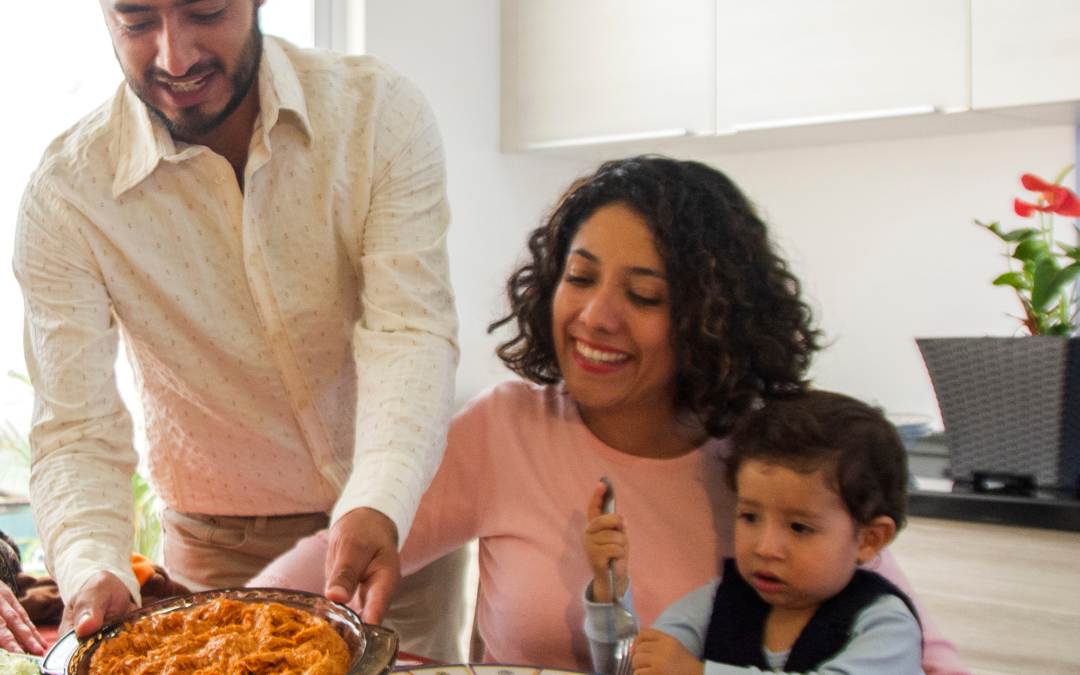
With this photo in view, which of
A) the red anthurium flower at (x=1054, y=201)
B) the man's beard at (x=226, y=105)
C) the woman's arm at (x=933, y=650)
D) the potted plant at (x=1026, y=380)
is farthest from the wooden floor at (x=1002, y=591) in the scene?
the man's beard at (x=226, y=105)

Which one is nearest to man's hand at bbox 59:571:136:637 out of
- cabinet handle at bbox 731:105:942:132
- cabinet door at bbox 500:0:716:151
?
cabinet handle at bbox 731:105:942:132

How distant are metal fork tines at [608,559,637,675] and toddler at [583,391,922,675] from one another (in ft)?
0.04

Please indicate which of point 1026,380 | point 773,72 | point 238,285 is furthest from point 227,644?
point 773,72

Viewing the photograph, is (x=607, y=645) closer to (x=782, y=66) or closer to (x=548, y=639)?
(x=548, y=639)

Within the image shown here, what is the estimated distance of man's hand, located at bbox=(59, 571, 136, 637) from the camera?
866mm

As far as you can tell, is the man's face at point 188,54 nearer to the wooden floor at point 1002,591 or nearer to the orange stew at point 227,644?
the orange stew at point 227,644

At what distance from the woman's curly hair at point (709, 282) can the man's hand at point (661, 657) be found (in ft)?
1.13

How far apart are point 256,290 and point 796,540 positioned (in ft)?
2.52

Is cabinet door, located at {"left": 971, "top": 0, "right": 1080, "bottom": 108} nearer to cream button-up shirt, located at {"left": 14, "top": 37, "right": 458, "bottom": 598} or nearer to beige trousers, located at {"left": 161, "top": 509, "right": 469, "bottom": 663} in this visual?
cream button-up shirt, located at {"left": 14, "top": 37, "right": 458, "bottom": 598}

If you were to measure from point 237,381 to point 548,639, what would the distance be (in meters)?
0.59

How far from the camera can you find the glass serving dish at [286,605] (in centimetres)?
68

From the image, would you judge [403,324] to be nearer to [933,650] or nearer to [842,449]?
[842,449]

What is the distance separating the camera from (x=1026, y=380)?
6.01ft

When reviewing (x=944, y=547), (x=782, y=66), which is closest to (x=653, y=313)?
(x=944, y=547)
